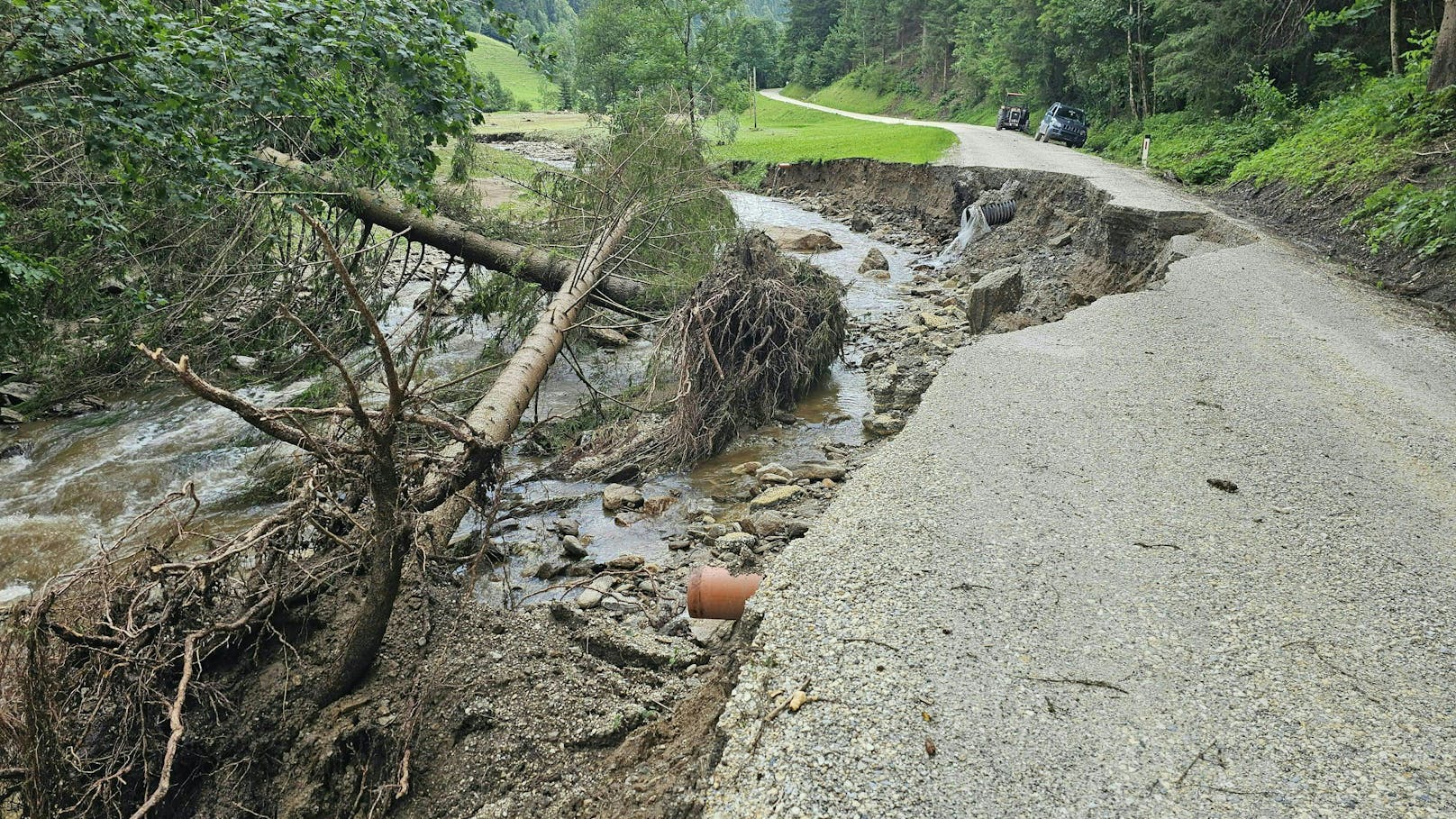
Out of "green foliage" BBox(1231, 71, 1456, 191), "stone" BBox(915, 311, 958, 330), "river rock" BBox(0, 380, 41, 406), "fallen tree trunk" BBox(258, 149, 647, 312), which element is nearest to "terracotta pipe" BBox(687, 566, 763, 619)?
"fallen tree trunk" BBox(258, 149, 647, 312)

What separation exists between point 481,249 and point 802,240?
36.1ft

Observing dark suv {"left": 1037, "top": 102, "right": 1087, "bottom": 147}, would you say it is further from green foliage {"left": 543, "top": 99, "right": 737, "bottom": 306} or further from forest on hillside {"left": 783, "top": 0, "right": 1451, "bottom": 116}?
green foliage {"left": 543, "top": 99, "right": 737, "bottom": 306}

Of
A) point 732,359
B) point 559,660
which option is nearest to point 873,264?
point 732,359

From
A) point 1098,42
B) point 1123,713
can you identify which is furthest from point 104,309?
point 1098,42

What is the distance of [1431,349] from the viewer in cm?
732

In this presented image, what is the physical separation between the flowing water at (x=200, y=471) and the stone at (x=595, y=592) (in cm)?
56

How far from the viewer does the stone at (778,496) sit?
6.68 metres

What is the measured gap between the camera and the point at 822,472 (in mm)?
7172

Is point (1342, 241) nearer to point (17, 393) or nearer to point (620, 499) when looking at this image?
point (620, 499)

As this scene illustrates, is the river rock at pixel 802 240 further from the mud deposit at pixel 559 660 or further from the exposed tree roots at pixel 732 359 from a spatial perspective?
the exposed tree roots at pixel 732 359

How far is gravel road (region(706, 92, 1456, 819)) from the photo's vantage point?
2656 mm

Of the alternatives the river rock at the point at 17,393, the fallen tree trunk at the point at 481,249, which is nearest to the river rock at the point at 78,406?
the river rock at the point at 17,393

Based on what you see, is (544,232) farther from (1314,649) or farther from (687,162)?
(1314,649)

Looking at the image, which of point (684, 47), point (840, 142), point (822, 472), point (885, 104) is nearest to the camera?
point (822, 472)
